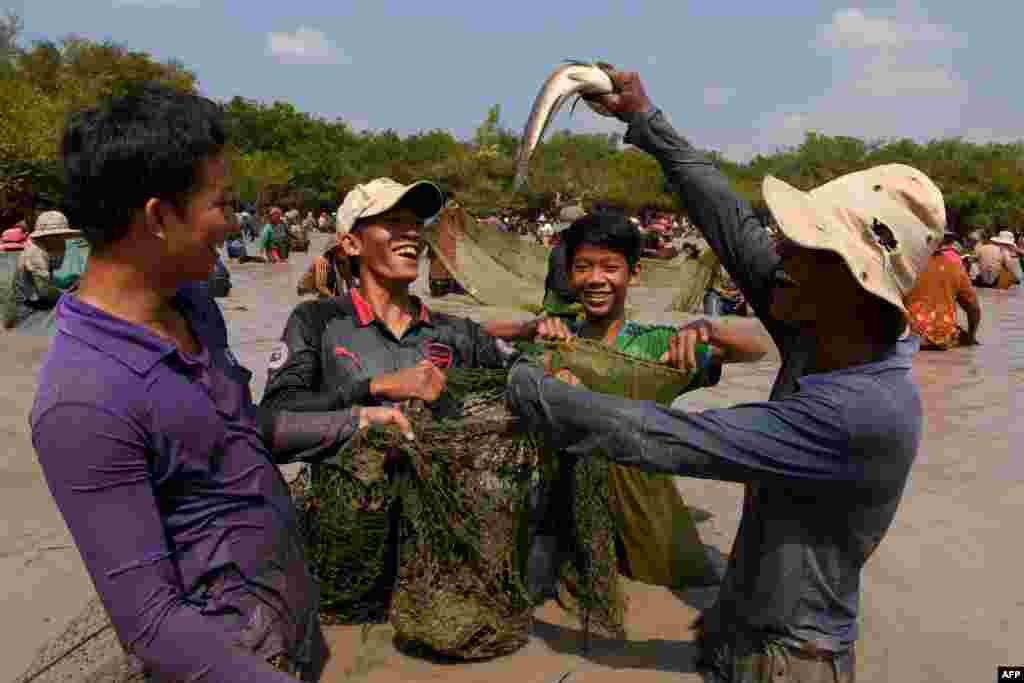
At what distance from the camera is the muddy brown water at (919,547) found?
2998mm

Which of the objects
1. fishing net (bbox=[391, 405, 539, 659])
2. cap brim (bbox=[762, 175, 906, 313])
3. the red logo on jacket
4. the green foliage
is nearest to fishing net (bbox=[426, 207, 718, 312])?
the green foliage

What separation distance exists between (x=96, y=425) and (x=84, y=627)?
5.79ft

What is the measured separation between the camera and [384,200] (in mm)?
2711

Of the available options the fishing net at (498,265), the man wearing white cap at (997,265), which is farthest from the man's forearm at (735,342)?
the man wearing white cap at (997,265)

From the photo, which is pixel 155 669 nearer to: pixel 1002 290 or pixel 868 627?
pixel 868 627

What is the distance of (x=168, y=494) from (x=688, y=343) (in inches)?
62.6

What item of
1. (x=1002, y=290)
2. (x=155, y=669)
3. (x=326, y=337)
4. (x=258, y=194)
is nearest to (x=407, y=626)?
(x=326, y=337)

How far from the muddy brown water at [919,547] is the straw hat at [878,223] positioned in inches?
63.7

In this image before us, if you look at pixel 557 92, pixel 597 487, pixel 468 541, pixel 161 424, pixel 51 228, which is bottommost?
pixel 51 228

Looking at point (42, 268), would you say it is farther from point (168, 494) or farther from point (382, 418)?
point (168, 494)

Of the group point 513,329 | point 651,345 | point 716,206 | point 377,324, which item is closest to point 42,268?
point 377,324

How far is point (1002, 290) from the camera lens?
56.5ft

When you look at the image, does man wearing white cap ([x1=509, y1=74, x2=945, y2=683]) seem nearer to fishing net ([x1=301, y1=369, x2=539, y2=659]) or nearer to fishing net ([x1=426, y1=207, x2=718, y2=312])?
fishing net ([x1=301, y1=369, x2=539, y2=659])

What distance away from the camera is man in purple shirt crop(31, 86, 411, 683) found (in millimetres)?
1295
